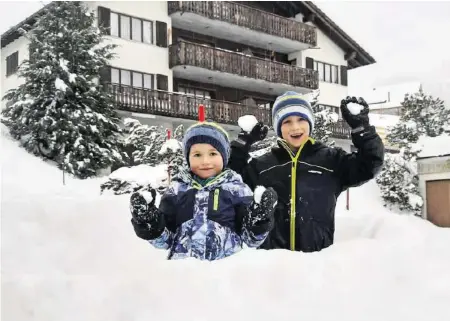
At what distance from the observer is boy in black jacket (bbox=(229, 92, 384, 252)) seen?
325 centimetres

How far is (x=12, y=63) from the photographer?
2031cm

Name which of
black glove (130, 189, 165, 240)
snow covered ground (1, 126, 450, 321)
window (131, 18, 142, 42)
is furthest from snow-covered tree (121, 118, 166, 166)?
snow covered ground (1, 126, 450, 321)

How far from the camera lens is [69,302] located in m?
1.80

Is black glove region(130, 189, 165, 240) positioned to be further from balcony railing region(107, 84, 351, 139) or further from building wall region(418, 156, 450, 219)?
building wall region(418, 156, 450, 219)

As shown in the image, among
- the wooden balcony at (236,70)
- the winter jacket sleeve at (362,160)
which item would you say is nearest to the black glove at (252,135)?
the winter jacket sleeve at (362,160)

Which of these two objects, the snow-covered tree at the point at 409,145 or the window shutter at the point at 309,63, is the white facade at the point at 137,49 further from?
the snow-covered tree at the point at 409,145

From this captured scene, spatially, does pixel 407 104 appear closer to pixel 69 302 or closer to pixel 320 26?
pixel 320 26

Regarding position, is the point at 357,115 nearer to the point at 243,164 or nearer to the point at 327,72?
the point at 243,164

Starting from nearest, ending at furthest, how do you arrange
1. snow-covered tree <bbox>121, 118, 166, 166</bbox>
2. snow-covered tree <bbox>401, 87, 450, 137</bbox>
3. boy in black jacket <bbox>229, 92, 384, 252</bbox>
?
boy in black jacket <bbox>229, 92, 384, 252</bbox>, snow-covered tree <bbox>121, 118, 166, 166</bbox>, snow-covered tree <bbox>401, 87, 450, 137</bbox>

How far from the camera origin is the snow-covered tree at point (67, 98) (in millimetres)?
14266

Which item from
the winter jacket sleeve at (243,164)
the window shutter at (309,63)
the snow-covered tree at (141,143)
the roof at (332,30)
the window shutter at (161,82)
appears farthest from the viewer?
the window shutter at (309,63)

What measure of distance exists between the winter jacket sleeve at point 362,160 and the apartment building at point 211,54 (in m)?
15.2

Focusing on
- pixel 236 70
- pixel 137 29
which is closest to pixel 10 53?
pixel 137 29

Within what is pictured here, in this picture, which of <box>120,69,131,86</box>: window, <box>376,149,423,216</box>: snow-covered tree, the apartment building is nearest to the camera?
<box>376,149,423,216</box>: snow-covered tree
